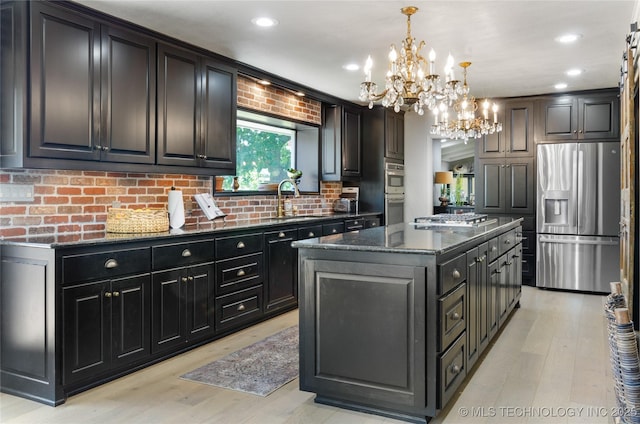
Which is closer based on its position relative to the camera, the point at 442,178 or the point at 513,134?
the point at 513,134

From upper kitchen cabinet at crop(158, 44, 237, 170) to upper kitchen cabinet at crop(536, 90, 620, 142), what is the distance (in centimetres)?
395

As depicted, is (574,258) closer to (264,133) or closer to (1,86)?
(264,133)

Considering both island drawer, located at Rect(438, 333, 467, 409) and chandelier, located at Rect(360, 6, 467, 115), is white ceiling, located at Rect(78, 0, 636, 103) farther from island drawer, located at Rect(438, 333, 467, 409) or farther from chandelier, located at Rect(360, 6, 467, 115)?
island drawer, located at Rect(438, 333, 467, 409)

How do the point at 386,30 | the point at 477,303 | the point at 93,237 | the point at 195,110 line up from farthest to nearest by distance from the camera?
1. the point at 195,110
2. the point at 386,30
3. the point at 477,303
4. the point at 93,237

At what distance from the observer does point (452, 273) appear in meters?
2.76

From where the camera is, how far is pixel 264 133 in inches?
225

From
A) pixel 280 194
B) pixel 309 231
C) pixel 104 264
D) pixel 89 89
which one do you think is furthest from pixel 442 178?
pixel 104 264

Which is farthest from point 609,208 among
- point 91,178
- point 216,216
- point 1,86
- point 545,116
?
point 1,86

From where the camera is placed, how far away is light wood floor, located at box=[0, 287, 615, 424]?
265 centimetres

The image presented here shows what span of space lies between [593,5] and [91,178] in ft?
11.6

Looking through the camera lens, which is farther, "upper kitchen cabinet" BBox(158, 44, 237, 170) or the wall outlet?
"upper kitchen cabinet" BBox(158, 44, 237, 170)

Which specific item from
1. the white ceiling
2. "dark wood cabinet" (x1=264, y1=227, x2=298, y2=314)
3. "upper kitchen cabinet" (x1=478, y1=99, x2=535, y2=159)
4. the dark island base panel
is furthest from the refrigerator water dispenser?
the dark island base panel

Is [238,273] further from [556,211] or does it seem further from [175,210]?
[556,211]

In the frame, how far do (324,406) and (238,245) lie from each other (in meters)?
1.70
